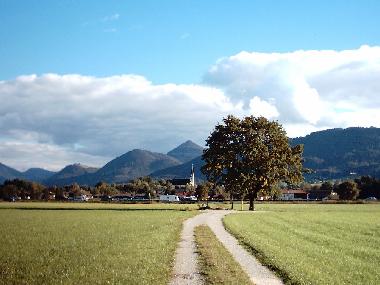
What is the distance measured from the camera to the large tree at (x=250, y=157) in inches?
3691

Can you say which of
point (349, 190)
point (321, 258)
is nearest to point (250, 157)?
point (321, 258)

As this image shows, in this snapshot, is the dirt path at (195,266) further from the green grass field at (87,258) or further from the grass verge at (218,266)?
the green grass field at (87,258)

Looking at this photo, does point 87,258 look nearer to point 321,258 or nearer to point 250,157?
point 321,258

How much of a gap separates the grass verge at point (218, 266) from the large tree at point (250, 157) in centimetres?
6117

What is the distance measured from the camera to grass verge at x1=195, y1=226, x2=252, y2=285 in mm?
20344

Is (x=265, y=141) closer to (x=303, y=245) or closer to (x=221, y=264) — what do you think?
A: (x=303, y=245)

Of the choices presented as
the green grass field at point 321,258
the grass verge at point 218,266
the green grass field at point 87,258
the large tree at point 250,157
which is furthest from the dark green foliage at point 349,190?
the grass verge at point 218,266

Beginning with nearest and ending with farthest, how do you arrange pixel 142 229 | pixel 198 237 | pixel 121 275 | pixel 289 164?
pixel 121 275
pixel 198 237
pixel 142 229
pixel 289 164

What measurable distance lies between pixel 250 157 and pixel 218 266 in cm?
7126

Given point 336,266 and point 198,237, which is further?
point 198,237

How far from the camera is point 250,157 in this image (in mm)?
93938

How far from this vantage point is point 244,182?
92250 millimetres

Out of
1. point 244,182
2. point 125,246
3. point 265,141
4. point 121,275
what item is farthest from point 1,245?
point 265,141

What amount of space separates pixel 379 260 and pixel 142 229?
2519 centimetres
